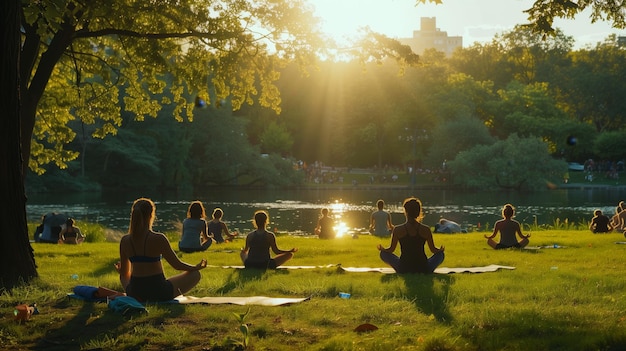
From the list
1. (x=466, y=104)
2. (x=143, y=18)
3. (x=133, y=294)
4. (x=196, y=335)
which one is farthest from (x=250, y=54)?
(x=466, y=104)

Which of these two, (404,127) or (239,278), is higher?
(404,127)

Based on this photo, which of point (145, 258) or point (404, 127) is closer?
point (145, 258)

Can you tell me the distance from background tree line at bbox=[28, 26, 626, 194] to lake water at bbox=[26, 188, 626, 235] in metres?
3.78

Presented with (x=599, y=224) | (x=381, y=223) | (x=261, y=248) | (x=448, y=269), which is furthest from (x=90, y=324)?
(x=599, y=224)

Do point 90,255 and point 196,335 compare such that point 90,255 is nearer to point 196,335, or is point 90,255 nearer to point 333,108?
point 196,335

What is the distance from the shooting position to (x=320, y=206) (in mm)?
56812

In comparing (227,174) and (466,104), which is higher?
(466,104)

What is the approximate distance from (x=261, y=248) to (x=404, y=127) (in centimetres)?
7966

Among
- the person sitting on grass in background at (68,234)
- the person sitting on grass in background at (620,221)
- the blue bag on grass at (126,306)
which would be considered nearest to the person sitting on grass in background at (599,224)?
the person sitting on grass in background at (620,221)

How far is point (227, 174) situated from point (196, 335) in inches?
2850

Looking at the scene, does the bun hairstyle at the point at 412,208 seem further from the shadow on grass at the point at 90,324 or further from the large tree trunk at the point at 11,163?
the large tree trunk at the point at 11,163

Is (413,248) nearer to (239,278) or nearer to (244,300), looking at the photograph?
(239,278)

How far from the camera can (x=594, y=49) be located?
357 ft

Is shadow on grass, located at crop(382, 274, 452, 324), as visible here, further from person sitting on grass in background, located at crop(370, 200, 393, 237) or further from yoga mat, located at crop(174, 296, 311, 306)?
person sitting on grass in background, located at crop(370, 200, 393, 237)
